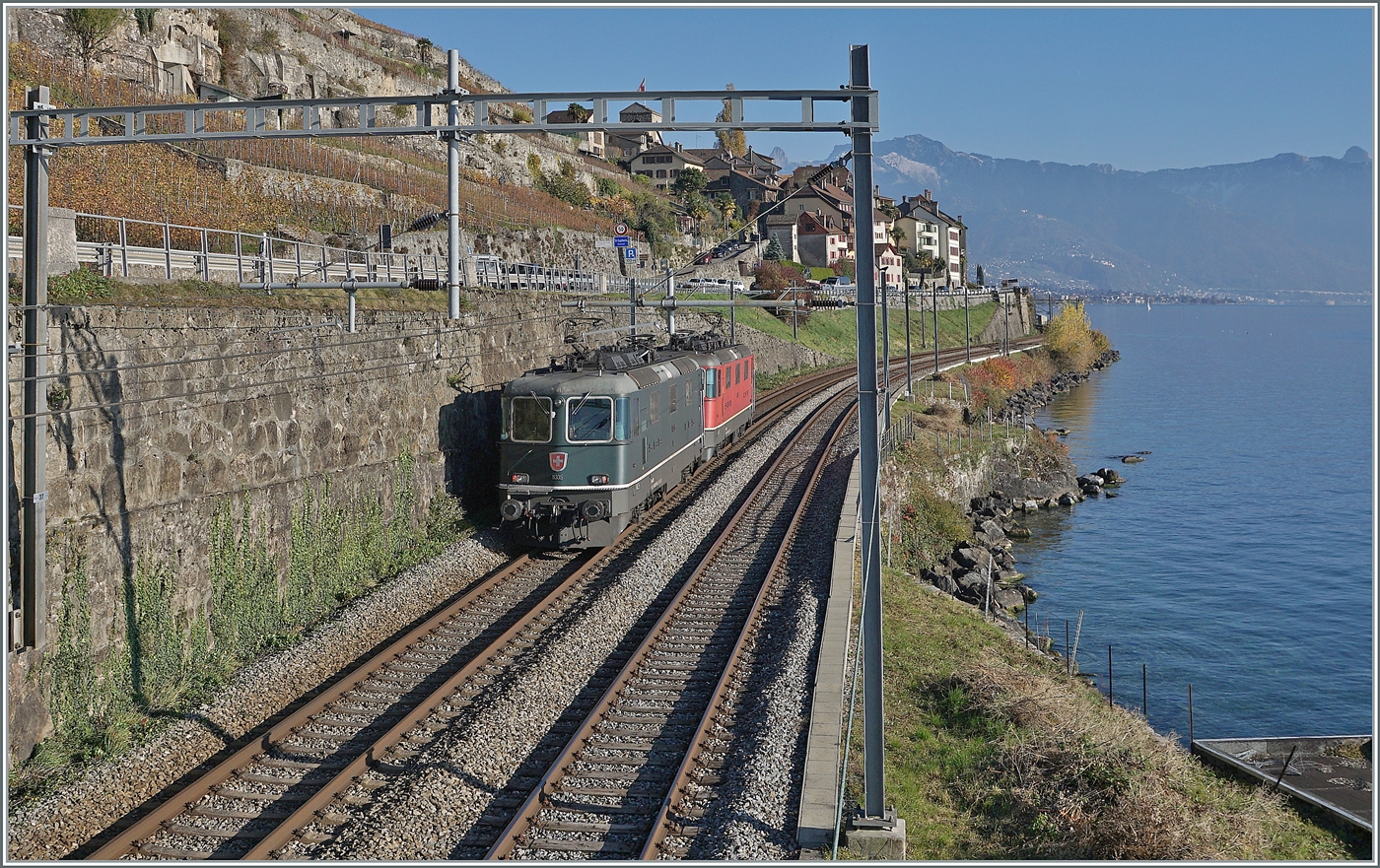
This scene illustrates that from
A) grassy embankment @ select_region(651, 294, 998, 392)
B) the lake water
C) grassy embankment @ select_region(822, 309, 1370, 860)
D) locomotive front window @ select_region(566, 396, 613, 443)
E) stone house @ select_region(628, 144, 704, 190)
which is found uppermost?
stone house @ select_region(628, 144, 704, 190)

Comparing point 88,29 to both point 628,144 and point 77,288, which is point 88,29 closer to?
point 77,288

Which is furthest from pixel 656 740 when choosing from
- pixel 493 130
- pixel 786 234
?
pixel 786 234

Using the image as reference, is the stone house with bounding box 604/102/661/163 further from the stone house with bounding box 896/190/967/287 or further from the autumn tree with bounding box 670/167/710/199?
the stone house with bounding box 896/190/967/287

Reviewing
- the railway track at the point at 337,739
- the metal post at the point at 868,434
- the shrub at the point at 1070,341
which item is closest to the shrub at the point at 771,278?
the shrub at the point at 1070,341

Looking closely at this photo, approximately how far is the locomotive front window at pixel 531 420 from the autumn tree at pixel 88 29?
39.9 meters

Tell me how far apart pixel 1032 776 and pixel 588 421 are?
10.1 metres

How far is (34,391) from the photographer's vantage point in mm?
10547

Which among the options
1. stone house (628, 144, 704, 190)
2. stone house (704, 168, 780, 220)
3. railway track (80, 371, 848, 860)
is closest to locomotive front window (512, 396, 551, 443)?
railway track (80, 371, 848, 860)

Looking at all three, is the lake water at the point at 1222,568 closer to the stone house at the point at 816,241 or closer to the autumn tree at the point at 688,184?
the stone house at the point at 816,241

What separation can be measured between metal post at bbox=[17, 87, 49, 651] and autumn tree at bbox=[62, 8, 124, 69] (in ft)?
144

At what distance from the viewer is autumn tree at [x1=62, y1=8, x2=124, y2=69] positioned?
48812 millimetres

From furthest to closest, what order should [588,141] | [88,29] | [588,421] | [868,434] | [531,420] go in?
1. [588,141]
2. [88,29]
3. [531,420]
4. [588,421]
5. [868,434]

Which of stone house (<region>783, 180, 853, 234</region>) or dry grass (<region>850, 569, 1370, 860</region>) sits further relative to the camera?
stone house (<region>783, 180, 853, 234</region>)

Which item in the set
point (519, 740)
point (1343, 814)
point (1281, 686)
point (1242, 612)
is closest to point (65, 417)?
point (519, 740)
